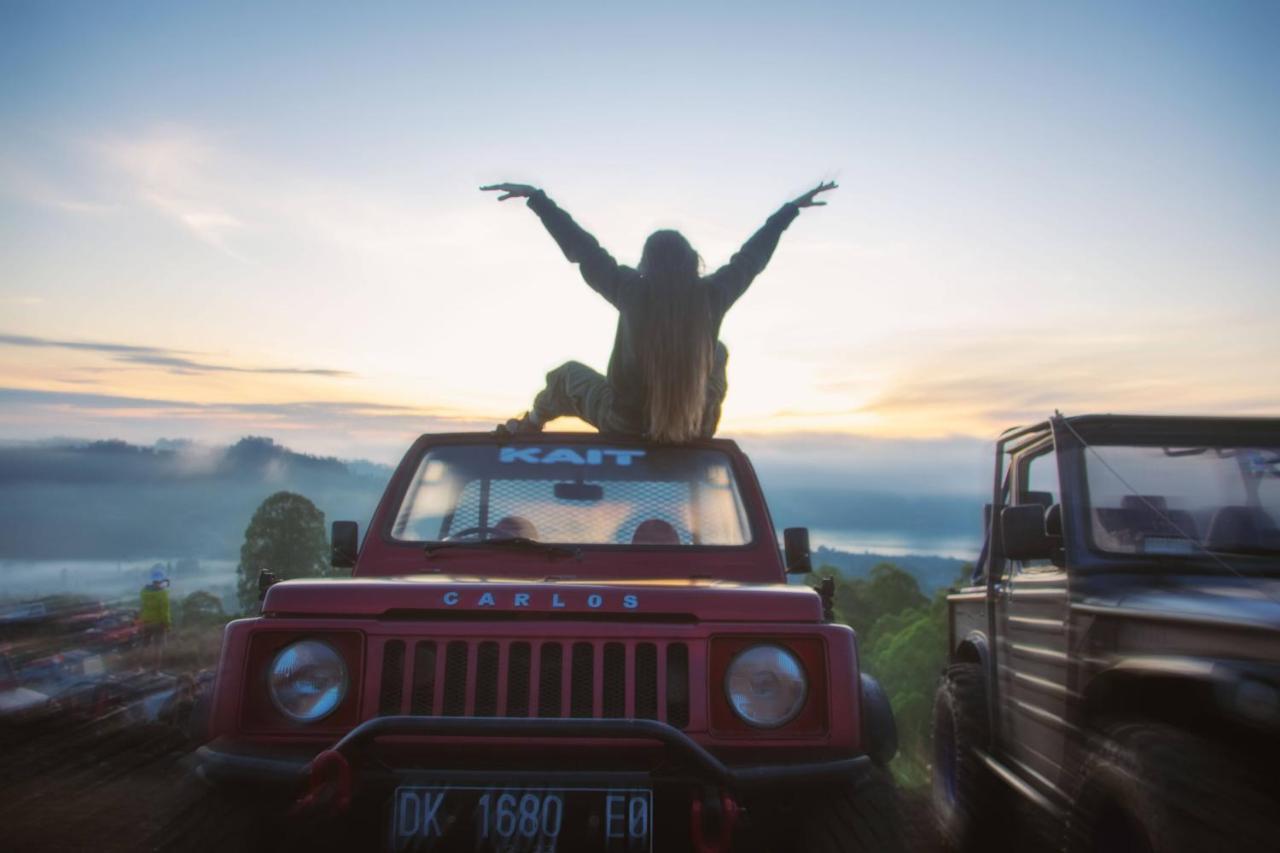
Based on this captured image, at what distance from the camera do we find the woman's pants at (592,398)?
15.5ft

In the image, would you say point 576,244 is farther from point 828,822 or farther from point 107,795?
point 107,795

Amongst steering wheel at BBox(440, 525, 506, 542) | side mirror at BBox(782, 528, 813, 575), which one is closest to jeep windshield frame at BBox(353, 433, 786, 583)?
steering wheel at BBox(440, 525, 506, 542)

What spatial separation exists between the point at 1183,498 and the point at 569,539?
252 cm

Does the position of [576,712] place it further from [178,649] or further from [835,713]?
[178,649]

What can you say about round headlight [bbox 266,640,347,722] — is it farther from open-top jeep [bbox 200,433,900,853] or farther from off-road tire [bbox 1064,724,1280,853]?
off-road tire [bbox 1064,724,1280,853]

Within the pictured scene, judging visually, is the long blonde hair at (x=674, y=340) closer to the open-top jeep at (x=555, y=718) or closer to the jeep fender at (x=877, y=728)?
the open-top jeep at (x=555, y=718)

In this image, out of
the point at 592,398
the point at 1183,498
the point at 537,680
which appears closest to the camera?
the point at 537,680

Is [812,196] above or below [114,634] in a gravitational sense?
above

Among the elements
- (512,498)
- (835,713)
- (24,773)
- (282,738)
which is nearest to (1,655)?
(24,773)

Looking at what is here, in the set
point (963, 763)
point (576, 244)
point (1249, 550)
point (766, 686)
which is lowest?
point (963, 763)

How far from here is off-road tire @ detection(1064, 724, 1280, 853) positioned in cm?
263

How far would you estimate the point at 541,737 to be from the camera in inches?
109

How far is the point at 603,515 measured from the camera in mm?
4555

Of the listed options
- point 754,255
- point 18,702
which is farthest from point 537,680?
point 18,702
